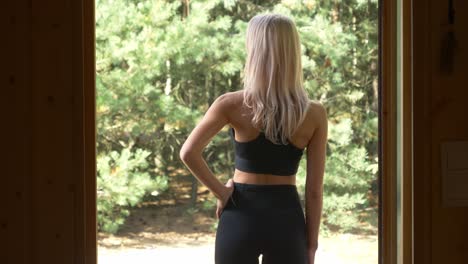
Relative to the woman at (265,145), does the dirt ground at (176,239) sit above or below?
below

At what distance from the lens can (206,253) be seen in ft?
15.9

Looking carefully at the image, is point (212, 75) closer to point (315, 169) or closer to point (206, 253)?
point (206, 253)

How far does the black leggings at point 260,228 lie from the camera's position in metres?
2.10

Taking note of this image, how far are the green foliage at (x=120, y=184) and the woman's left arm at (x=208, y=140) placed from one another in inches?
106

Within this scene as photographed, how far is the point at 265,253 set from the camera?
2.12 m

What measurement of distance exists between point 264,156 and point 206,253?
2.84 meters

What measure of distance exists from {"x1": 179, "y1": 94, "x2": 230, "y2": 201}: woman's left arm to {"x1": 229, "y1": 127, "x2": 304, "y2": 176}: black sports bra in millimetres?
85
